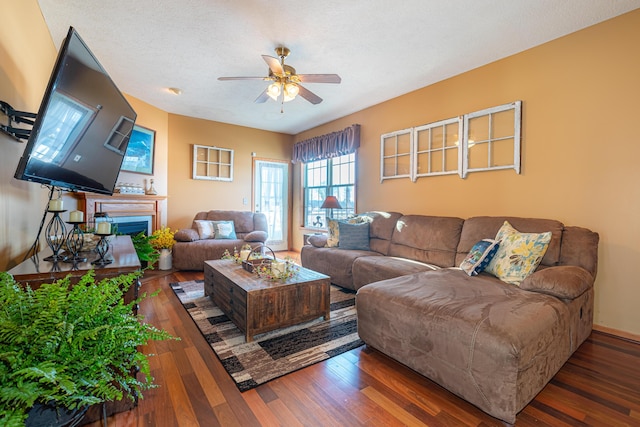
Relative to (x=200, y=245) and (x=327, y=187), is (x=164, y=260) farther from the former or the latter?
(x=327, y=187)

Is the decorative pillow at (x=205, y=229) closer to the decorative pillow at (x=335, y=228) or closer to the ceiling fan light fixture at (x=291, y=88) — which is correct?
the decorative pillow at (x=335, y=228)

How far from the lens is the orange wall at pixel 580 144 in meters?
2.36

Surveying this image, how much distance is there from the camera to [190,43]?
282 cm

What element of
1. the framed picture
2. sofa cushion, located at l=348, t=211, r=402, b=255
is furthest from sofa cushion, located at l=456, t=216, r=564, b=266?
the framed picture

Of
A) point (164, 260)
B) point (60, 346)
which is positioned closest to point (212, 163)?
point (164, 260)

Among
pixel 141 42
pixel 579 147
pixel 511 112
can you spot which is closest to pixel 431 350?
pixel 579 147

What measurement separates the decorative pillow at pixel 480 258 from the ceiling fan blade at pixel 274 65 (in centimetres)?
246

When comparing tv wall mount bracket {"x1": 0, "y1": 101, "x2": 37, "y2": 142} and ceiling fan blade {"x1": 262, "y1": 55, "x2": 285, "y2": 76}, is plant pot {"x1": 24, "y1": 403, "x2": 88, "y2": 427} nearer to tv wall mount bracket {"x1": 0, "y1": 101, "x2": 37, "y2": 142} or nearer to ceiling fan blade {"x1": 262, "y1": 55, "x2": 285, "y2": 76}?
tv wall mount bracket {"x1": 0, "y1": 101, "x2": 37, "y2": 142}

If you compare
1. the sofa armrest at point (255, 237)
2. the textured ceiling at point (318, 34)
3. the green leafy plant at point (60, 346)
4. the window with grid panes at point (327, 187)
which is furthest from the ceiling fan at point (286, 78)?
the sofa armrest at point (255, 237)

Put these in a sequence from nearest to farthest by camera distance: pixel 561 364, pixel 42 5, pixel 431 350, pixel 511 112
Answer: pixel 431 350
pixel 561 364
pixel 42 5
pixel 511 112

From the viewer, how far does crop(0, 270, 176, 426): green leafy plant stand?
23.5 inches

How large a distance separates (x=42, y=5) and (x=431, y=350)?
390 cm

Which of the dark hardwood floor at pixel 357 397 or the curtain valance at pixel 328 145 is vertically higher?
the curtain valance at pixel 328 145

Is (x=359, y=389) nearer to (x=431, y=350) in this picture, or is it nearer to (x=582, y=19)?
(x=431, y=350)
